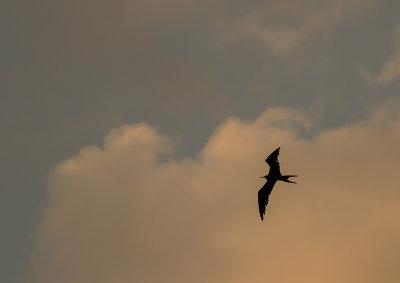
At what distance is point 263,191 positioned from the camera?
60.0 meters

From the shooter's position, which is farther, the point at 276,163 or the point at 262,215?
the point at 262,215

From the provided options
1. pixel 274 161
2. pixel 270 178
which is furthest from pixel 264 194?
pixel 274 161

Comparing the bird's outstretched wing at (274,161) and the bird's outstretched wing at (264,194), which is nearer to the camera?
the bird's outstretched wing at (274,161)

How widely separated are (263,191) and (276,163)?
4077 mm

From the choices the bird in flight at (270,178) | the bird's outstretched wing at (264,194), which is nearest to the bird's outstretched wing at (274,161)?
the bird in flight at (270,178)

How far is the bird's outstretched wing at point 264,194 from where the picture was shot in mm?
59397

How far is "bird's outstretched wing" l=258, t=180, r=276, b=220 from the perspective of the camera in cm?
5940

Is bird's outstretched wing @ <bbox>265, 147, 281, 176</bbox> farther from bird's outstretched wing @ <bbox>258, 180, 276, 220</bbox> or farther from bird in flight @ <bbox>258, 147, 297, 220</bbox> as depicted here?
bird's outstretched wing @ <bbox>258, 180, 276, 220</bbox>

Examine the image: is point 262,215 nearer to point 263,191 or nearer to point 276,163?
point 263,191

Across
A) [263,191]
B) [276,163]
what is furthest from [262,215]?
[276,163]

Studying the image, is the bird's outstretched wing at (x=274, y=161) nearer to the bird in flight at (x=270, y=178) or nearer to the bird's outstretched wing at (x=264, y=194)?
the bird in flight at (x=270, y=178)

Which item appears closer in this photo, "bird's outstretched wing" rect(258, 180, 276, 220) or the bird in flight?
the bird in flight

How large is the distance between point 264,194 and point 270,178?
2123 mm

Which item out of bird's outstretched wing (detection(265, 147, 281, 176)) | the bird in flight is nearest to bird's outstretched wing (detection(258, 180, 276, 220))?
the bird in flight
